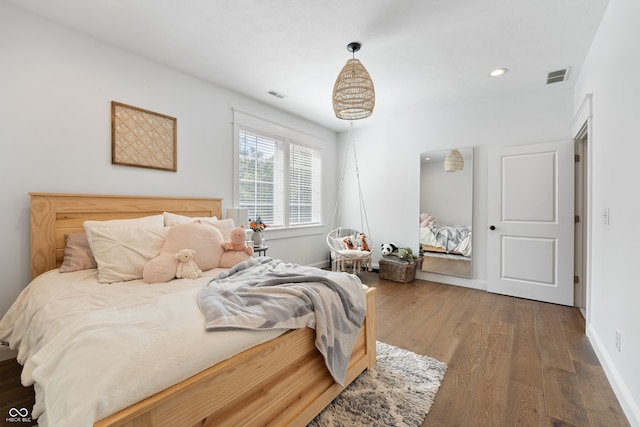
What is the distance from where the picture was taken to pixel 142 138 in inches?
107

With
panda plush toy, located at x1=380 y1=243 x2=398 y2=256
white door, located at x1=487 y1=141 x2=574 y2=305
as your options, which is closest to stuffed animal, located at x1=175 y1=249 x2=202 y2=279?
panda plush toy, located at x1=380 y1=243 x2=398 y2=256

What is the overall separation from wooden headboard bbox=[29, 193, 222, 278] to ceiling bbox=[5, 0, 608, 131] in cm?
139

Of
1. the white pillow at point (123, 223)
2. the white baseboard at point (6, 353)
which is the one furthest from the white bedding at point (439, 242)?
the white baseboard at point (6, 353)

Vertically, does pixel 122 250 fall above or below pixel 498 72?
below

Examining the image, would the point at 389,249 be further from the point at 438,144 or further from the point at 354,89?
A: the point at 354,89

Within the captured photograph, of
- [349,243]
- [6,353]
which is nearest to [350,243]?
[349,243]

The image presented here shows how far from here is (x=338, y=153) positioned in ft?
17.7

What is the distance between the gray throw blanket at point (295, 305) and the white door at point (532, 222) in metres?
2.80

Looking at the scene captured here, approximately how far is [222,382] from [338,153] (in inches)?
186

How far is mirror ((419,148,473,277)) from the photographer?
13.1ft

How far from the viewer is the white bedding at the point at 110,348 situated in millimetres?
834

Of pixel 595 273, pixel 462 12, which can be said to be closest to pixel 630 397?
pixel 595 273

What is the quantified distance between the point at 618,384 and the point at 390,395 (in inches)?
53.8

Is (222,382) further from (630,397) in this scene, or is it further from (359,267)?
(359,267)
